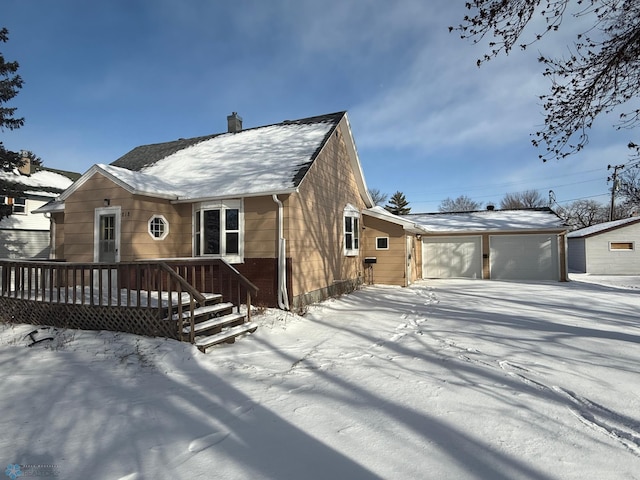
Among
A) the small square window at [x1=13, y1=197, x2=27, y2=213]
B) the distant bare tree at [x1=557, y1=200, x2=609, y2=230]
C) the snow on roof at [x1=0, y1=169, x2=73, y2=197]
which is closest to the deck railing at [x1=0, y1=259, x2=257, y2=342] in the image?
the snow on roof at [x1=0, y1=169, x2=73, y2=197]

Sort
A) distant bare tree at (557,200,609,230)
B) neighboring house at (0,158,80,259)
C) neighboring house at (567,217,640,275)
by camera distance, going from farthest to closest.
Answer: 1. distant bare tree at (557,200,609,230)
2. neighboring house at (567,217,640,275)
3. neighboring house at (0,158,80,259)

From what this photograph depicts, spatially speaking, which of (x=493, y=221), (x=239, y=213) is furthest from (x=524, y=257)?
(x=239, y=213)

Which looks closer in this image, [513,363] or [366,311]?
[513,363]

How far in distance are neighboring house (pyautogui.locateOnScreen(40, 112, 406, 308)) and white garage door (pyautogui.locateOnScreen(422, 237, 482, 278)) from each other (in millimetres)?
8690

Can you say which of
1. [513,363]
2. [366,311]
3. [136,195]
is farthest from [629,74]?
[136,195]

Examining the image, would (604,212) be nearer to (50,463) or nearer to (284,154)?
(284,154)

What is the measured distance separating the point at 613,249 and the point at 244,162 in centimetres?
2246

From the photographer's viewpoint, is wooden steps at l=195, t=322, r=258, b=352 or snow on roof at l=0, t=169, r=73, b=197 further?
snow on roof at l=0, t=169, r=73, b=197

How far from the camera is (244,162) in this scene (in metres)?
10.7

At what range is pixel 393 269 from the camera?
564 inches

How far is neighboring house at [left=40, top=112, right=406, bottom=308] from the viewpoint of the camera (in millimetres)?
8766

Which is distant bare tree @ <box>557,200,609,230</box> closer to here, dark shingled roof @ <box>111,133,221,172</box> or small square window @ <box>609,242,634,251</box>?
small square window @ <box>609,242,634,251</box>

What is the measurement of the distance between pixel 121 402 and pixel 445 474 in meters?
3.22

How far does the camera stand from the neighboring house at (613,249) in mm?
20281
